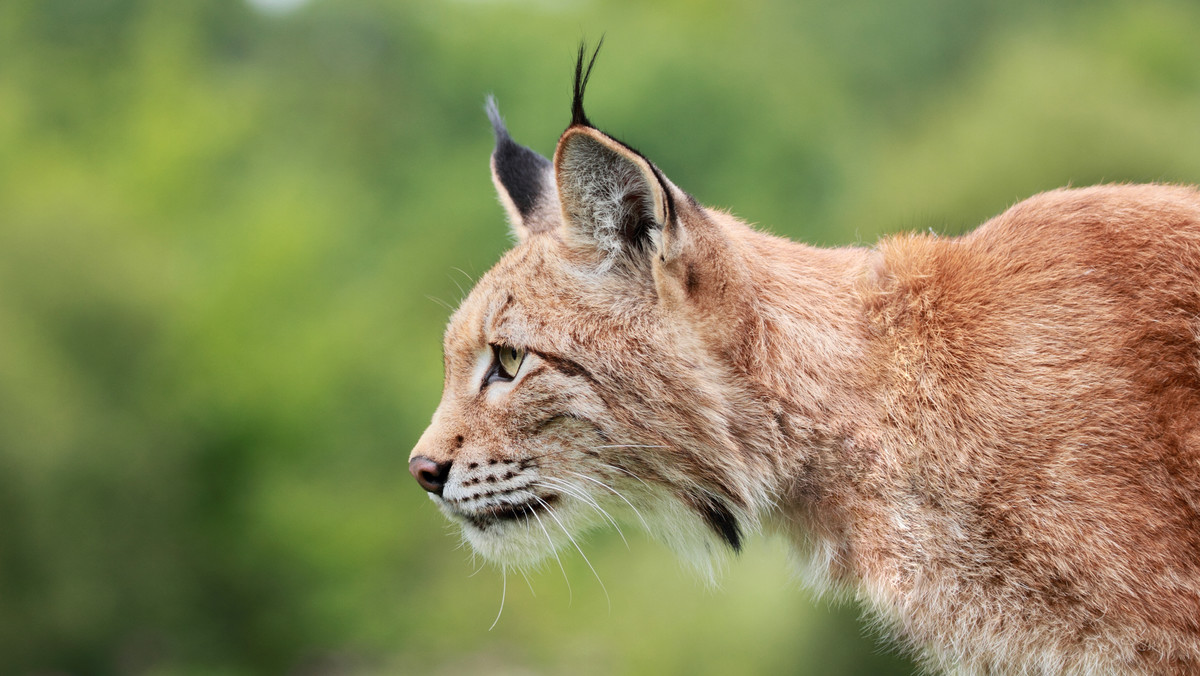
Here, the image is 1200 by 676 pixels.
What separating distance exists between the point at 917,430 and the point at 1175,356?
2.29ft

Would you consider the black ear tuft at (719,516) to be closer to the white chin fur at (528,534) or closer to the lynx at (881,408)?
the lynx at (881,408)

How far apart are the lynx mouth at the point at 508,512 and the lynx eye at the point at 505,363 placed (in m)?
0.41

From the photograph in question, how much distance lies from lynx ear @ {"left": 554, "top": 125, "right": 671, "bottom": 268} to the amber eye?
A: 0.40 meters

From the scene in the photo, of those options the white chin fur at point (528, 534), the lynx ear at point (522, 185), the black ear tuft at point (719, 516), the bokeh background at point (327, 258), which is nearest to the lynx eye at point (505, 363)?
the white chin fur at point (528, 534)

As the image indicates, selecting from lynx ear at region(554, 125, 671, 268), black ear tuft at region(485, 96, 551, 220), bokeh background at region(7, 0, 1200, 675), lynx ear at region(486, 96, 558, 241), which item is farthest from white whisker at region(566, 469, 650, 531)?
bokeh background at region(7, 0, 1200, 675)

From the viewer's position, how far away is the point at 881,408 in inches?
119

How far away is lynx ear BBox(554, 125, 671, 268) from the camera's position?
292 cm

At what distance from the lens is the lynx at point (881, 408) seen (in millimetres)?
2691

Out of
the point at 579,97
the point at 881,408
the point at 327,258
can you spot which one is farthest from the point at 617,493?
the point at 327,258

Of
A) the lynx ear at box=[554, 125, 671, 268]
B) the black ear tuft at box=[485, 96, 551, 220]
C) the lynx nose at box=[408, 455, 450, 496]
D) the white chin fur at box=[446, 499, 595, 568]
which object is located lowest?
the white chin fur at box=[446, 499, 595, 568]

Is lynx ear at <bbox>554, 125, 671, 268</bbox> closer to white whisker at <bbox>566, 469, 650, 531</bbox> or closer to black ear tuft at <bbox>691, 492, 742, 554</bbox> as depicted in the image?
white whisker at <bbox>566, 469, 650, 531</bbox>

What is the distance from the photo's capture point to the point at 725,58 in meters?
16.6

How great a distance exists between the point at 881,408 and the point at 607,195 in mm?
1046

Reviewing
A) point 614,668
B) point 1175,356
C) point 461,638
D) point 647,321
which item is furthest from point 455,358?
point 461,638
